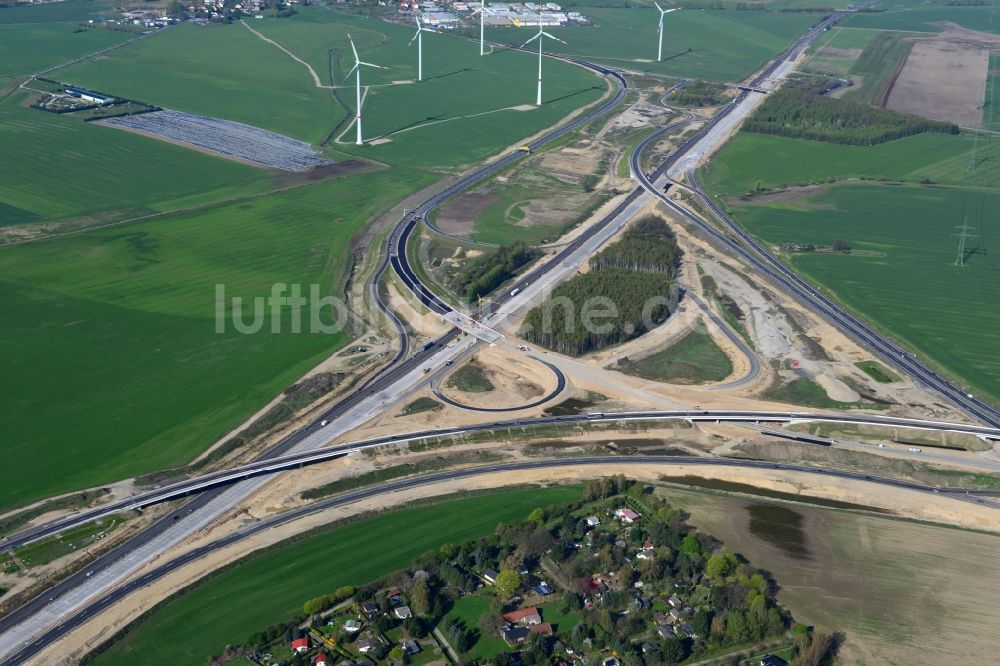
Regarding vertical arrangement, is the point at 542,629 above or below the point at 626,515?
below

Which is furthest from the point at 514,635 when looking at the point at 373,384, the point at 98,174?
the point at 98,174

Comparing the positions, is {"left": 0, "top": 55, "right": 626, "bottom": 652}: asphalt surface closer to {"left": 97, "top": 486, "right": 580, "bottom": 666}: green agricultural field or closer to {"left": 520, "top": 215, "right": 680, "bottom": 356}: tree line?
{"left": 97, "top": 486, "right": 580, "bottom": 666}: green agricultural field

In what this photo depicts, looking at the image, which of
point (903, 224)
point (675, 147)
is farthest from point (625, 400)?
point (675, 147)

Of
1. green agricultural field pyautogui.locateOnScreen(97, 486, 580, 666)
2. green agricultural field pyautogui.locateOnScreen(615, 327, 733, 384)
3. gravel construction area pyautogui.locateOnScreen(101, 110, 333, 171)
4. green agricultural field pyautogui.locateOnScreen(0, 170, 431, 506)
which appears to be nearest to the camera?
green agricultural field pyautogui.locateOnScreen(97, 486, 580, 666)

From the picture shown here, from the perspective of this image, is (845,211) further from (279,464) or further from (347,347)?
(279,464)

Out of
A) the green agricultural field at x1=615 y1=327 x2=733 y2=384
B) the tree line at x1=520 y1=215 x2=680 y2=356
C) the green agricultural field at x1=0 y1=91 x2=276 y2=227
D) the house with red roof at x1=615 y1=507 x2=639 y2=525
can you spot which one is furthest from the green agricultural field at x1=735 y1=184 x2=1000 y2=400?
the green agricultural field at x1=0 y1=91 x2=276 y2=227

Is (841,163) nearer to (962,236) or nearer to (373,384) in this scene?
(962,236)
